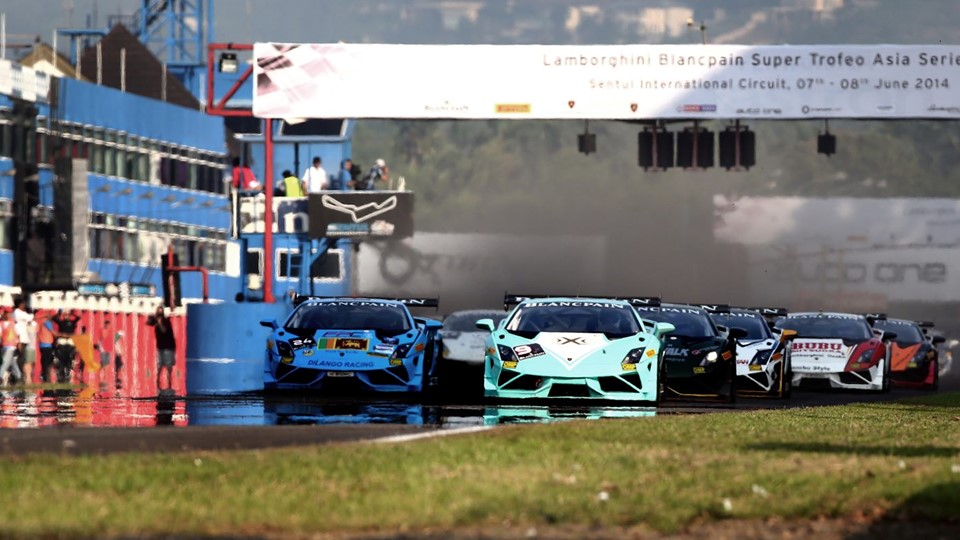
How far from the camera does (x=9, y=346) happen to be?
3438cm

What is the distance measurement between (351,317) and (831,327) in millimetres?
10298

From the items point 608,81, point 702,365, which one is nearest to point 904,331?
point 608,81

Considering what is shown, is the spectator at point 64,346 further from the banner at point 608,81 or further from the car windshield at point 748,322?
the car windshield at point 748,322

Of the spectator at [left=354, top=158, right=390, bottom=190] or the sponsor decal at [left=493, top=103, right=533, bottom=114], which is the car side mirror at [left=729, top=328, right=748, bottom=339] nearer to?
the sponsor decal at [left=493, top=103, right=533, bottom=114]

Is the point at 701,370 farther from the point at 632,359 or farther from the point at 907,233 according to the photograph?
the point at 907,233

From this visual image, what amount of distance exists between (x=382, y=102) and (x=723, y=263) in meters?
30.6

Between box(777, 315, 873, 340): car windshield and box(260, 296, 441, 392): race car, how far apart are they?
9.51m

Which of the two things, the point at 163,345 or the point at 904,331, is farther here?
the point at 904,331

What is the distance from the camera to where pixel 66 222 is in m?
59.8

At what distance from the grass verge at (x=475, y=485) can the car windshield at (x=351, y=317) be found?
10642 mm

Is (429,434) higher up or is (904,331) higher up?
(904,331)

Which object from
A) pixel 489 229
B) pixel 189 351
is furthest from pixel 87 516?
pixel 489 229

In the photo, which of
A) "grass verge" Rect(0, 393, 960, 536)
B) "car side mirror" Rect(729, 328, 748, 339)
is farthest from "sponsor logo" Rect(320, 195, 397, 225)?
"grass verge" Rect(0, 393, 960, 536)

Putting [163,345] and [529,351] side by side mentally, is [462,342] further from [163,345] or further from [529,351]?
[163,345]
